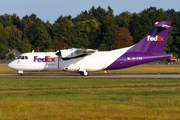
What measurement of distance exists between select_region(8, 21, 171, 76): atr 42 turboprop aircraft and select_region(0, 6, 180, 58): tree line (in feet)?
203

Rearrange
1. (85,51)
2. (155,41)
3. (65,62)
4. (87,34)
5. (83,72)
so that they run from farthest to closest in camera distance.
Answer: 1. (87,34)
2. (155,41)
3. (83,72)
4. (65,62)
5. (85,51)

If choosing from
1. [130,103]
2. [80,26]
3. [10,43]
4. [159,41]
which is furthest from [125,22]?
[130,103]

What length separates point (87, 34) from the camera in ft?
451

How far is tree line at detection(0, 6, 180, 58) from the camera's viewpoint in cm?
10131

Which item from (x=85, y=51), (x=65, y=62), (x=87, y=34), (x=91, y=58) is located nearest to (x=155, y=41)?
(x=91, y=58)

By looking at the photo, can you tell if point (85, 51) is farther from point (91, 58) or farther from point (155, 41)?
point (155, 41)

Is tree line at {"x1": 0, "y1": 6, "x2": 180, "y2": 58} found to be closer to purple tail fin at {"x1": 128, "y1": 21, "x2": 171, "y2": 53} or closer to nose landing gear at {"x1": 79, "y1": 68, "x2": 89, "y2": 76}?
purple tail fin at {"x1": 128, "y1": 21, "x2": 171, "y2": 53}

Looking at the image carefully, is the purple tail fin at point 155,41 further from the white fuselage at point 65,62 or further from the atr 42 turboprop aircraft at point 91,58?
the white fuselage at point 65,62

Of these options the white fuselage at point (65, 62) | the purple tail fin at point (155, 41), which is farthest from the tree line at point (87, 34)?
the white fuselage at point (65, 62)

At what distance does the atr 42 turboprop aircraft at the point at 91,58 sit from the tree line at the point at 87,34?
61876 mm

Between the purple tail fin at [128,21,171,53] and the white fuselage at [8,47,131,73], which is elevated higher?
the purple tail fin at [128,21,171,53]

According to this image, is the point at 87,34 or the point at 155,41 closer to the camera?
the point at 155,41

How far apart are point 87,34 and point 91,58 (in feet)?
335

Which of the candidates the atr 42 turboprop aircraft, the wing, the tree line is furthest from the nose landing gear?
the tree line
